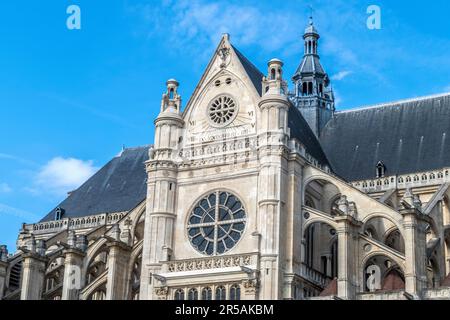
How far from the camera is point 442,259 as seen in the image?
37.2 metres

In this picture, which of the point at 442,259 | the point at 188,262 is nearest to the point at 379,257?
the point at 442,259

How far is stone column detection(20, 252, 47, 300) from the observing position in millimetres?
40625

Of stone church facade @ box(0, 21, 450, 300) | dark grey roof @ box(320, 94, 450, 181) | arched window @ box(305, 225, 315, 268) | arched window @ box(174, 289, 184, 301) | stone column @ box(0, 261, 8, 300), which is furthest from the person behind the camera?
stone column @ box(0, 261, 8, 300)

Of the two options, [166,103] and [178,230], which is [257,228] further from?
[166,103]

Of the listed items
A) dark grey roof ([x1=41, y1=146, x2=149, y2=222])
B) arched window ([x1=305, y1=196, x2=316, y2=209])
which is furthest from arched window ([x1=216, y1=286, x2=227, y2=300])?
dark grey roof ([x1=41, y1=146, x2=149, y2=222])

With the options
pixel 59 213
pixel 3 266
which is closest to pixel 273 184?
pixel 3 266

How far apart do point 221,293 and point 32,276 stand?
10.2 metres

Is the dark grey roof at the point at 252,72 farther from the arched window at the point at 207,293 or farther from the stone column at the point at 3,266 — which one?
the stone column at the point at 3,266

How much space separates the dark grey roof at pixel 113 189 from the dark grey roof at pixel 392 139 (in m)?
11.0

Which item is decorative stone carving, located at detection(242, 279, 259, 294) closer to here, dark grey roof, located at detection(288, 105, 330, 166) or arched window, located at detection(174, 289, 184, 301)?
arched window, located at detection(174, 289, 184, 301)

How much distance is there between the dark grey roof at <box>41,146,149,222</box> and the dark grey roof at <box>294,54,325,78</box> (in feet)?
33.5

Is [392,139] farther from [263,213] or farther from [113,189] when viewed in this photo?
[113,189]
